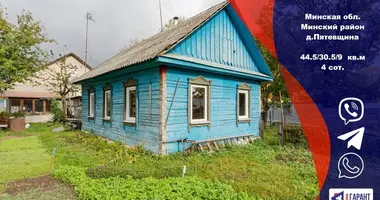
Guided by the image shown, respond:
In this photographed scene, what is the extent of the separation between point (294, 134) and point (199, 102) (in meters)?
4.39

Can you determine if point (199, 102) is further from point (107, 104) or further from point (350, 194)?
point (350, 194)

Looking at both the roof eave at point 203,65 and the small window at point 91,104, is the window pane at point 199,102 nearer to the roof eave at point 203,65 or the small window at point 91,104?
the roof eave at point 203,65

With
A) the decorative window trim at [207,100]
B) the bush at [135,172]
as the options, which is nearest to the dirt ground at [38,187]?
the bush at [135,172]

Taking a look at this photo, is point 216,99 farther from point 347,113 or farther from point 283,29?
point 283,29

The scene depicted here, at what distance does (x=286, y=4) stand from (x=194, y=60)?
475 inches

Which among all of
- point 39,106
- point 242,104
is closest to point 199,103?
point 242,104

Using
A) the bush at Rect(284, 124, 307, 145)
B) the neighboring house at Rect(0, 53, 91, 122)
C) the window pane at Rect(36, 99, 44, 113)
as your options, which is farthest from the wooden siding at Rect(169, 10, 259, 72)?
the window pane at Rect(36, 99, 44, 113)

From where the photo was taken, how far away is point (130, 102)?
8.91m

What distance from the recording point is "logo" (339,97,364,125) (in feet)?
16.2

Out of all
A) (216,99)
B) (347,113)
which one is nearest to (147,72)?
(216,99)

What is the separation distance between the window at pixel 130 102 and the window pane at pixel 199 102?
2227 mm

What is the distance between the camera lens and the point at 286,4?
639 inches

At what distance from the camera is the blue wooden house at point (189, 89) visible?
23.9 ft

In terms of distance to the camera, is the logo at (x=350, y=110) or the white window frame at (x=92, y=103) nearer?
the logo at (x=350, y=110)
